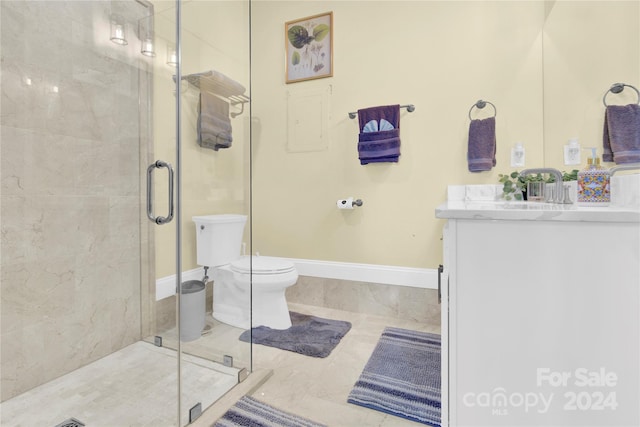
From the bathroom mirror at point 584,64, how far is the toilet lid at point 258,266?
1.66 metres

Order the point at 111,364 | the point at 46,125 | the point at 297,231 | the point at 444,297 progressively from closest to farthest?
the point at 444,297 → the point at 46,125 → the point at 111,364 → the point at 297,231

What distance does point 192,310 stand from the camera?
156cm

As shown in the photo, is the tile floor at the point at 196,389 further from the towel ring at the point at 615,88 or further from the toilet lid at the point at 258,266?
the towel ring at the point at 615,88

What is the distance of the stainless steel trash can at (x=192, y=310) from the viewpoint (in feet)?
4.87

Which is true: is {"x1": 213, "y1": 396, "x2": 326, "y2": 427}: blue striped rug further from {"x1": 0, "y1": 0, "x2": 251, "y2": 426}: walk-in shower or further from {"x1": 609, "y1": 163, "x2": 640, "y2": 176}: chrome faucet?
{"x1": 609, "y1": 163, "x2": 640, "y2": 176}: chrome faucet

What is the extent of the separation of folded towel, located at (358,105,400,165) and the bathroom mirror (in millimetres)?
899

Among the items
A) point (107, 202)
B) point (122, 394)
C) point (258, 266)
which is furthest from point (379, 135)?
point (122, 394)

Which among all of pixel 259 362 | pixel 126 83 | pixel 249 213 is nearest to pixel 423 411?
pixel 259 362

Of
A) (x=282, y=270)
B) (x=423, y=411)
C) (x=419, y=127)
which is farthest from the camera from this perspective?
(x=419, y=127)

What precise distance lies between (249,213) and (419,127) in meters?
1.35

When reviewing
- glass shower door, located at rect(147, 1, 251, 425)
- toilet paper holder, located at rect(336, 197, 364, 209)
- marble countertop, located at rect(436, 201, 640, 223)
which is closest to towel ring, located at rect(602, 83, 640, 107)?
marble countertop, located at rect(436, 201, 640, 223)

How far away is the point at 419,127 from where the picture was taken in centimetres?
227

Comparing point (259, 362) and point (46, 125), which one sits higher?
point (46, 125)

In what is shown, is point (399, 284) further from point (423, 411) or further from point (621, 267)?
point (621, 267)
